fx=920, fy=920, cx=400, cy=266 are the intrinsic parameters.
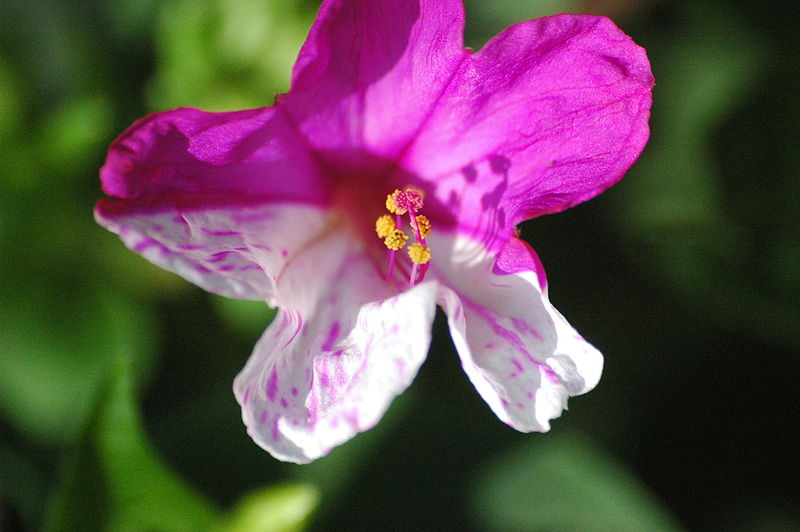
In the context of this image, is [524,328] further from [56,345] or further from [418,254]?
[56,345]

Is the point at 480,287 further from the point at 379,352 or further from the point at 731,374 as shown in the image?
the point at 731,374

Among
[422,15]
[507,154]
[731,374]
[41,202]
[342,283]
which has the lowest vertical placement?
[731,374]

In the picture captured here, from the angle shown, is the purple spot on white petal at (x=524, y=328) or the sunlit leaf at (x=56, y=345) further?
the sunlit leaf at (x=56, y=345)

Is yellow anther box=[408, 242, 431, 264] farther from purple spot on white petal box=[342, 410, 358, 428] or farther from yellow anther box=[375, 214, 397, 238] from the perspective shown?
purple spot on white petal box=[342, 410, 358, 428]

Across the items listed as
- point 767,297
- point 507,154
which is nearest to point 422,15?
point 507,154

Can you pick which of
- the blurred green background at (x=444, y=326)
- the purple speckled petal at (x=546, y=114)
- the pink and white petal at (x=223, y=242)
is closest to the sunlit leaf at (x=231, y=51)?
the blurred green background at (x=444, y=326)

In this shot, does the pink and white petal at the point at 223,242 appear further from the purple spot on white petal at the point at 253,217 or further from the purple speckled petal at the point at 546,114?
the purple speckled petal at the point at 546,114

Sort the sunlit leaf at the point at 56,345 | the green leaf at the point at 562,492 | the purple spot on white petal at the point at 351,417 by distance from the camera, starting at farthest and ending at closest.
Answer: the sunlit leaf at the point at 56,345, the green leaf at the point at 562,492, the purple spot on white petal at the point at 351,417
